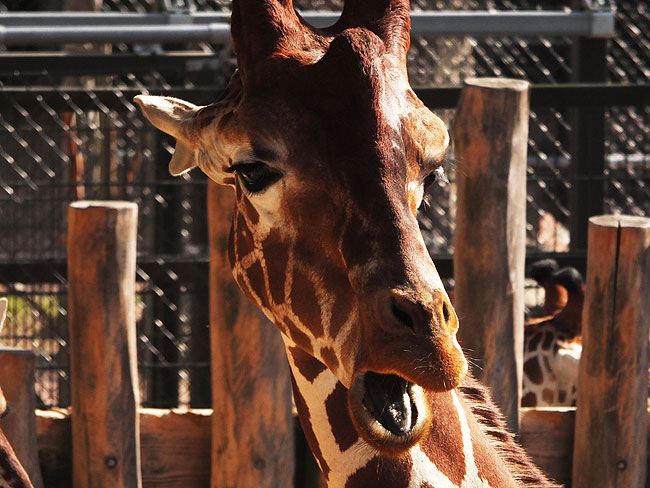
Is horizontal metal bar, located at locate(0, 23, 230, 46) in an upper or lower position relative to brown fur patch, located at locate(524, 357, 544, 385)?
upper

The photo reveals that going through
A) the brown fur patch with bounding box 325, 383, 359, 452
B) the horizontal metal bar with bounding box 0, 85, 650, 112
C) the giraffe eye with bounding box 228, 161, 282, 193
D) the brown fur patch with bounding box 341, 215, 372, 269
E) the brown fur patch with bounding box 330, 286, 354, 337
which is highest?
the horizontal metal bar with bounding box 0, 85, 650, 112

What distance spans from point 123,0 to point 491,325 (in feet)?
13.1

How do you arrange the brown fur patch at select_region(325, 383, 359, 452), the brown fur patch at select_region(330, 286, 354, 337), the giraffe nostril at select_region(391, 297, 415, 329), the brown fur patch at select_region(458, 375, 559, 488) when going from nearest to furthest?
1. the giraffe nostril at select_region(391, 297, 415, 329)
2. the brown fur patch at select_region(330, 286, 354, 337)
3. the brown fur patch at select_region(325, 383, 359, 452)
4. the brown fur patch at select_region(458, 375, 559, 488)

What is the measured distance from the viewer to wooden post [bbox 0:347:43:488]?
3260 mm

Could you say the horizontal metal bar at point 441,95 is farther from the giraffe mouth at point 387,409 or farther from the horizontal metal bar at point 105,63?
the giraffe mouth at point 387,409

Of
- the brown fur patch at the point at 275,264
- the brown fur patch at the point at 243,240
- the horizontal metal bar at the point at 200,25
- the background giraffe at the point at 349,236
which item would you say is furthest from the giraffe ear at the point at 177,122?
the horizontal metal bar at the point at 200,25

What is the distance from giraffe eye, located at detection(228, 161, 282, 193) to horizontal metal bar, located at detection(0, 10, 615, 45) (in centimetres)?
221

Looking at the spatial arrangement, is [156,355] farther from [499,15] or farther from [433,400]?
[433,400]

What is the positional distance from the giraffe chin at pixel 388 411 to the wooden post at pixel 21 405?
5.93 feet

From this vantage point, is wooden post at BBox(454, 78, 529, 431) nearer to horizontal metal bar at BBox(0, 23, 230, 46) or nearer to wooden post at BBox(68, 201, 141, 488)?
wooden post at BBox(68, 201, 141, 488)

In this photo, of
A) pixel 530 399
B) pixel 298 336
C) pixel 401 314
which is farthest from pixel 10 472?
pixel 530 399

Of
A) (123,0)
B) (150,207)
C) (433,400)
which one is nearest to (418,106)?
(433,400)

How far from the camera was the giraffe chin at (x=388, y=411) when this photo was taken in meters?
1.73

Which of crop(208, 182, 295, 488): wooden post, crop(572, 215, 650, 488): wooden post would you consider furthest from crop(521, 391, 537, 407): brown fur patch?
crop(208, 182, 295, 488): wooden post
